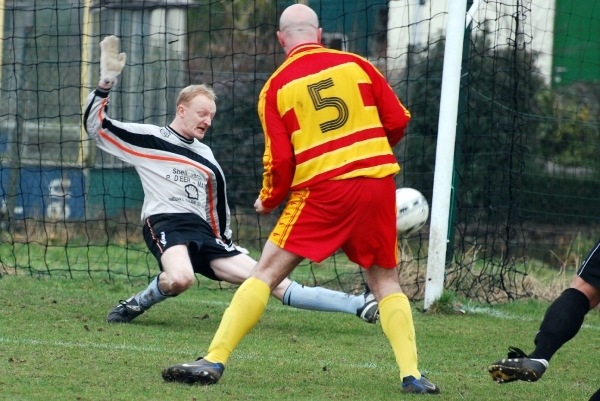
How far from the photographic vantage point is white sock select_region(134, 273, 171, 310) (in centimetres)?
614

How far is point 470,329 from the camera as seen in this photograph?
6629 mm

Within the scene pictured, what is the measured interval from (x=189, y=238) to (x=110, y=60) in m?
1.22

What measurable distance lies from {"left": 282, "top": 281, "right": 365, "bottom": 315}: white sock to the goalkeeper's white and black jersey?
0.69m

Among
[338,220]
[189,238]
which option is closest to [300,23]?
[338,220]

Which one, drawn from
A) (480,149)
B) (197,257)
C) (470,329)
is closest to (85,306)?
(197,257)

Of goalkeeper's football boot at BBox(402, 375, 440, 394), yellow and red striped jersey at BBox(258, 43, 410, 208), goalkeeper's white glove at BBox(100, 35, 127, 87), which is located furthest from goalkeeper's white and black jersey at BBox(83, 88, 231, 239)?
goalkeeper's football boot at BBox(402, 375, 440, 394)

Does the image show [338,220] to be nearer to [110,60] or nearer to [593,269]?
[593,269]

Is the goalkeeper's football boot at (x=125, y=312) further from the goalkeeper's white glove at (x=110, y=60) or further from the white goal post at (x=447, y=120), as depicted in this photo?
the white goal post at (x=447, y=120)

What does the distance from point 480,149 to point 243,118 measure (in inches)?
142

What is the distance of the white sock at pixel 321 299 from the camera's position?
19.3 feet

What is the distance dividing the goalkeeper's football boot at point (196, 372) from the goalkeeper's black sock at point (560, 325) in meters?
1.40

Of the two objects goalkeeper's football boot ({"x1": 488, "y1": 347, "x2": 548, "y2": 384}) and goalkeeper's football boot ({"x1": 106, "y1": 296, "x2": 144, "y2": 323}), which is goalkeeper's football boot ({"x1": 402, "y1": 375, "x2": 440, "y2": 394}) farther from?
goalkeeper's football boot ({"x1": 106, "y1": 296, "x2": 144, "y2": 323})

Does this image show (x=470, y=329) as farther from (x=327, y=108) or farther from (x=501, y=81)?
(x=501, y=81)

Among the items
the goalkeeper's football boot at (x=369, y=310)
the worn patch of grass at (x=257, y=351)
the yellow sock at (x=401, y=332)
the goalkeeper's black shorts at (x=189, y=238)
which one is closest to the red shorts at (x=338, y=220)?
the yellow sock at (x=401, y=332)
